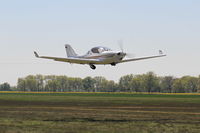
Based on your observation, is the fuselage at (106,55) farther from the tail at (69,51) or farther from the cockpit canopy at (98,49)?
the tail at (69,51)

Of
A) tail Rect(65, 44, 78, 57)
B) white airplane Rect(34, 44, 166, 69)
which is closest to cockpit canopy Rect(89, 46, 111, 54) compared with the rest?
white airplane Rect(34, 44, 166, 69)

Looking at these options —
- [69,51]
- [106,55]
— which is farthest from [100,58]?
[69,51]

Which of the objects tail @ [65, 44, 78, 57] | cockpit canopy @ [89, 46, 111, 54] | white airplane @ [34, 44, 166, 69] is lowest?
white airplane @ [34, 44, 166, 69]

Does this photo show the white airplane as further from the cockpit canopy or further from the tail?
the tail

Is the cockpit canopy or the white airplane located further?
the cockpit canopy

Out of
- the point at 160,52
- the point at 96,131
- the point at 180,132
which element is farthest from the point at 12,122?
the point at 160,52

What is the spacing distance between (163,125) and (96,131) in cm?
814

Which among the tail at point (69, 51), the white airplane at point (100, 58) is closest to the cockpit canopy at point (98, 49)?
the white airplane at point (100, 58)

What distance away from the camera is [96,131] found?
33625mm

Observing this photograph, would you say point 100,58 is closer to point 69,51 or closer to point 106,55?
point 106,55

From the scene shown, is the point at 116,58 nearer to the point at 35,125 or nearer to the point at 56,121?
the point at 56,121

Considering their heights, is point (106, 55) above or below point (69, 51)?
below

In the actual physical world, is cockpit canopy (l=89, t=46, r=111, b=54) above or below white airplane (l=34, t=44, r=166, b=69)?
above

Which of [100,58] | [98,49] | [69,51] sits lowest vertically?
[100,58]
